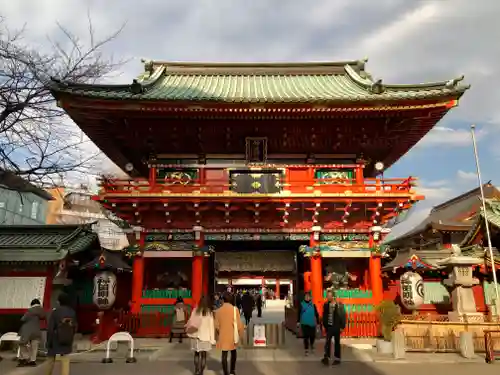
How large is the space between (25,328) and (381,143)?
14245mm

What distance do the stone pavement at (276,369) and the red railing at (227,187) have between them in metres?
6.36

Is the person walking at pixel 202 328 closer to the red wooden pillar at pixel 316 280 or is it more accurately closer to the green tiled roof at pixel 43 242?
the red wooden pillar at pixel 316 280

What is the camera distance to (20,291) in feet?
46.1

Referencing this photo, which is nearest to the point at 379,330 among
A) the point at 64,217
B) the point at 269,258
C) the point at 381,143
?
the point at 269,258

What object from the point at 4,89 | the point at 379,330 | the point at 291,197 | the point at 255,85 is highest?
the point at 255,85

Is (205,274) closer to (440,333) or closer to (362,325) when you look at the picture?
(362,325)

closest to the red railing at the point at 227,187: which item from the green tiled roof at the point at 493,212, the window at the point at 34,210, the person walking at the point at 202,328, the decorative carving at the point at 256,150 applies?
the decorative carving at the point at 256,150

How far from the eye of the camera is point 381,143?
54.5 feet

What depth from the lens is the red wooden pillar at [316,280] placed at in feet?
49.3

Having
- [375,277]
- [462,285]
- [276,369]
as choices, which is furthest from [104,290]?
[462,285]

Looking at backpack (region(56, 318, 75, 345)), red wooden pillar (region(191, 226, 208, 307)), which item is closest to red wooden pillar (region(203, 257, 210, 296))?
red wooden pillar (region(191, 226, 208, 307))

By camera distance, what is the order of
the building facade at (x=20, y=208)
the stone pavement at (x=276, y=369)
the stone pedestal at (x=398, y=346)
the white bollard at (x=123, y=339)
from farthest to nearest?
the building facade at (x=20, y=208)
the stone pedestal at (x=398, y=346)
the white bollard at (x=123, y=339)
the stone pavement at (x=276, y=369)

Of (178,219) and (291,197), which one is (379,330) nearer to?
(291,197)

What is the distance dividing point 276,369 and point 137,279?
737 cm
